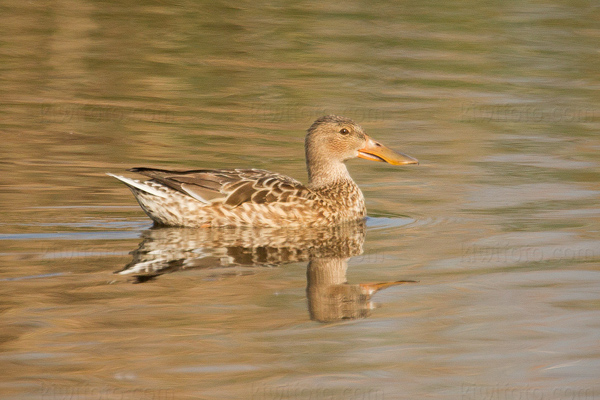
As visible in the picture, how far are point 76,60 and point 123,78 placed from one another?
60.6 inches

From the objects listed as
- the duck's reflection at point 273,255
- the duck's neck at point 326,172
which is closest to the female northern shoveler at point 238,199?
the duck's reflection at point 273,255

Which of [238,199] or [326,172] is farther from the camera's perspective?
[326,172]

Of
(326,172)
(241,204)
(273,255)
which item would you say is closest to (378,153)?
A: (326,172)

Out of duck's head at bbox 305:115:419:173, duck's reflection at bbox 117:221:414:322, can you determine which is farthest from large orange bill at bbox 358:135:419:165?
duck's reflection at bbox 117:221:414:322

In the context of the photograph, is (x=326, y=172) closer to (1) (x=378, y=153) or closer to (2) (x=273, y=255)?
(1) (x=378, y=153)

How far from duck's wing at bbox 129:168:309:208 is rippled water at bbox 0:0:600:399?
1.12 ft

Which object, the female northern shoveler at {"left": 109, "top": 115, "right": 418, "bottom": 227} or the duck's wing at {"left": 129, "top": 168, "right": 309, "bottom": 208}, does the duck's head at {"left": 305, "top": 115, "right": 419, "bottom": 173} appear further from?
the duck's wing at {"left": 129, "top": 168, "right": 309, "bottom": 208}

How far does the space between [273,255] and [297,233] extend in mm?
956

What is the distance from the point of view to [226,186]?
29.4 feet

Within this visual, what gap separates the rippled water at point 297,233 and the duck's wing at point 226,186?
1.12 feet

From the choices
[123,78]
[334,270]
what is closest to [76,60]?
[123,78]

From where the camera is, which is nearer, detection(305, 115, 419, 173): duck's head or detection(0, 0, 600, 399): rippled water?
detection(0, 0, 600, 399): rippled water

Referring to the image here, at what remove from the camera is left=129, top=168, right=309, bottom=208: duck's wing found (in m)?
8.85

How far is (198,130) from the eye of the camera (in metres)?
12.6
